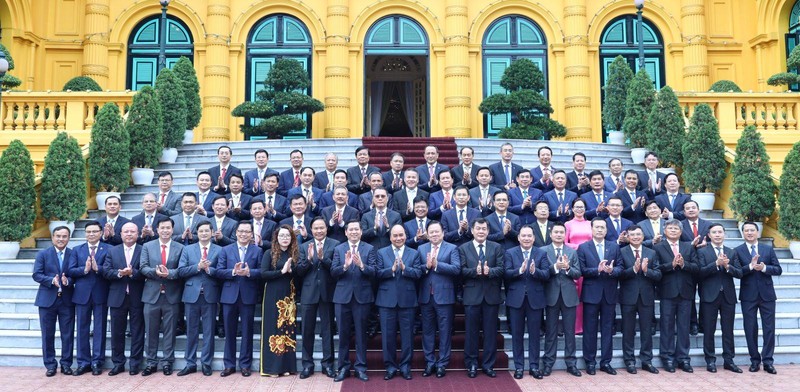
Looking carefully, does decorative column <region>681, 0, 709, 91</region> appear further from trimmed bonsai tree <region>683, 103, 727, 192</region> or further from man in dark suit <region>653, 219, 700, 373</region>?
man in dark suit <region>653, 219, 700, 373</region>

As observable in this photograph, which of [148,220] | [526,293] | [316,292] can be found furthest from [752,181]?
[148,220]

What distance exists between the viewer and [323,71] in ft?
64.1

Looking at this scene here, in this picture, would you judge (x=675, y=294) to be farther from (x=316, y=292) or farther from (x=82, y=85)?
(x=82, y=85)

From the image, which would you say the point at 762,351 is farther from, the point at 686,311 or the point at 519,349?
the point at 519,349

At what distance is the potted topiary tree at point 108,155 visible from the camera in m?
Answer: 11.4

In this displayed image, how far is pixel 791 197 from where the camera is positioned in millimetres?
10062

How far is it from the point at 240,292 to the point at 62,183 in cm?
464

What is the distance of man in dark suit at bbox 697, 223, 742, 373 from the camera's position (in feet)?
25.0

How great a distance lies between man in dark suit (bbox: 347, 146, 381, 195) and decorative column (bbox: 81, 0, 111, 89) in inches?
478

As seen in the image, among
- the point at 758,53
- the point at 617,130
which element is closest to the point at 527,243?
the point at 617,130

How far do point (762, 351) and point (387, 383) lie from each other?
13.9 feet

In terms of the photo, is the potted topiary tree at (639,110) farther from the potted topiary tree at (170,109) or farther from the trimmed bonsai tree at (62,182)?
the trimmed bonsai tree at (62,182)

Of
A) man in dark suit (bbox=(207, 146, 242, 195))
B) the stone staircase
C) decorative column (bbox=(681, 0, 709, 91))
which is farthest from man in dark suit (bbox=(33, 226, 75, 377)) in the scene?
decorative column (bbox=(681, 0, 709, 91))

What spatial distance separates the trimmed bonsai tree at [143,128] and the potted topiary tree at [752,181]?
983 cm
